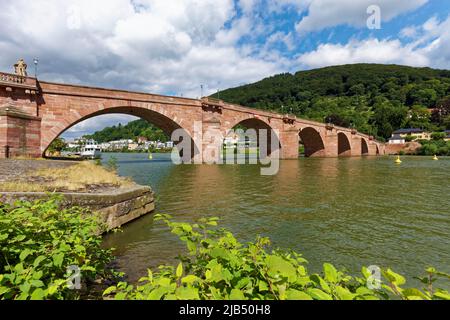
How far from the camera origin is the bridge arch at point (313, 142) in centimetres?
6009

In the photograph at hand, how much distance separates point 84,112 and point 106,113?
427 centimetres

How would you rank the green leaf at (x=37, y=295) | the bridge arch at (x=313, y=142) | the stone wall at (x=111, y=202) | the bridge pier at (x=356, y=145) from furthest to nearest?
the bridge pier at (x=356, y=145) < the bridge arch at (x=313, y=142) < the stone wall at (x=111, y=202) < the green leaf at (x=37, y=295)

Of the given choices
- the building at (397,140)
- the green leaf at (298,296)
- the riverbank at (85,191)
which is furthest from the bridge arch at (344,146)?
the green leaf at (298,296)

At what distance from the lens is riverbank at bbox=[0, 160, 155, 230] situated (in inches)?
269

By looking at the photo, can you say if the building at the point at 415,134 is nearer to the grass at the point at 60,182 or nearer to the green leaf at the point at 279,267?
the grass at the point at 60,182

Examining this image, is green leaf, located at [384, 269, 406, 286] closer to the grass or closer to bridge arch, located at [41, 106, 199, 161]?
the grass

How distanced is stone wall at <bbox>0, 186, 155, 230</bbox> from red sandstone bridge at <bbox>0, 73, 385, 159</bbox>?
1421 cm

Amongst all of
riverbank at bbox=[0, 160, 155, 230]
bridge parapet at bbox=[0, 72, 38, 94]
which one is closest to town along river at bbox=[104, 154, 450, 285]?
riverbank at bbox=[0, 160, 155, 230]

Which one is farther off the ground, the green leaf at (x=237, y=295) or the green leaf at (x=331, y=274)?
the green leaf at (x=331, y=274)

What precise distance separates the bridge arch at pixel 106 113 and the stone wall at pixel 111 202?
18025 mm

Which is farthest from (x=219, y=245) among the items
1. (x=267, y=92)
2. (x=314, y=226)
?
(x=267, y=92)

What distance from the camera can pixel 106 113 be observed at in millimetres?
28891
